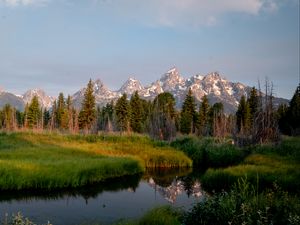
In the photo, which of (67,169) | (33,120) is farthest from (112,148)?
(33,120)

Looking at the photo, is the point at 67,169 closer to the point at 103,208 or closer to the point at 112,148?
the point at 103,208

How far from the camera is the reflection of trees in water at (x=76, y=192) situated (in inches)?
786

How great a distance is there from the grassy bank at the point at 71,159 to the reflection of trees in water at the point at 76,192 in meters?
0.54

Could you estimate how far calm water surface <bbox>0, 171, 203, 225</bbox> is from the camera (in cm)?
1731

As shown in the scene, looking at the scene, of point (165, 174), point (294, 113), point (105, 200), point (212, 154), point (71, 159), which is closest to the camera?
point (105, 200)

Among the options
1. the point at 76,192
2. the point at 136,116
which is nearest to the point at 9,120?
the point at 136,116

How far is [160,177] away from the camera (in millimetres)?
28875

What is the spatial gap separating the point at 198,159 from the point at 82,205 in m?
19.2

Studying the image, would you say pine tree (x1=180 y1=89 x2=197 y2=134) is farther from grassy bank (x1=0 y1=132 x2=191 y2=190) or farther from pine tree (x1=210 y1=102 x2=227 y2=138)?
grassy bank (x1=0 y1=132 x2=191 y2=190)

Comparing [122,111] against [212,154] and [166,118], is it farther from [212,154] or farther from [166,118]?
[212,154]

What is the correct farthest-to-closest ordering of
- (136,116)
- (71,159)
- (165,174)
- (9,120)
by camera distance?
(9,120)
(136,116)
(165,174)
(71,159)

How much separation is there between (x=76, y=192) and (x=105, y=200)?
1850 millimetres

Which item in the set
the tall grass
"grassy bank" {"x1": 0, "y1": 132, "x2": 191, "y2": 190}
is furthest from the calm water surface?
the tall grass

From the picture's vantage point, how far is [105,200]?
21.1 m
